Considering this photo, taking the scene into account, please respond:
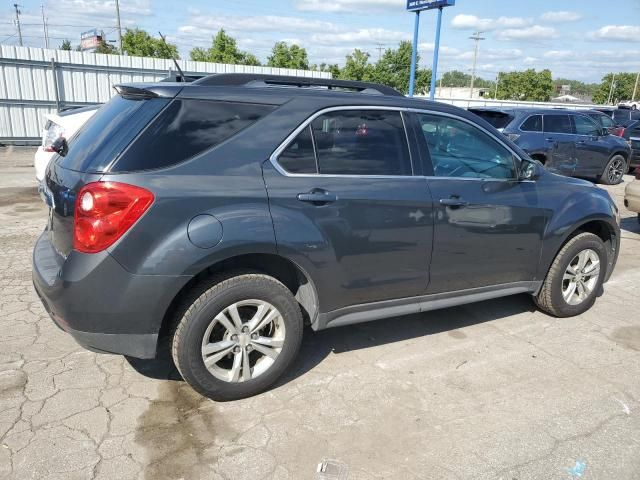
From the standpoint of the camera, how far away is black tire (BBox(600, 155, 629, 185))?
12.5 meters

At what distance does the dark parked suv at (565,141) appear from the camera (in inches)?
425

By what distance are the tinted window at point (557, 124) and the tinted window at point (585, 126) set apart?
33cm

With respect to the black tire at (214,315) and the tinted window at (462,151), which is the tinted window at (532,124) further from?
the black tire at (214,315)

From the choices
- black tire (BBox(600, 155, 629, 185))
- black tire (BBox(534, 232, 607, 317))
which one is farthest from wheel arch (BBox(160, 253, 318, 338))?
black tire (BBox(600, 155, 629, 185))

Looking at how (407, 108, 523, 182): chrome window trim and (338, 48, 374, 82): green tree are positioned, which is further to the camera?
(338, 48, 374, 82): green tree

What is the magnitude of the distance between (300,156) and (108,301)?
1340mm

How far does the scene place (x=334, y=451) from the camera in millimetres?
2736

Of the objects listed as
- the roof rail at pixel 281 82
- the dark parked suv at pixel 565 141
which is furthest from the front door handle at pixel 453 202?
the dark parked suv at pixel 565 141

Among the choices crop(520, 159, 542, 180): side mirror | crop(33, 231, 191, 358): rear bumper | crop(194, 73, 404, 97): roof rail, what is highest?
crop(194, 73, 404, 97): roof rail

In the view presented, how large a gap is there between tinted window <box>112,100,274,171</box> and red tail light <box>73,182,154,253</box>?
0.13 m

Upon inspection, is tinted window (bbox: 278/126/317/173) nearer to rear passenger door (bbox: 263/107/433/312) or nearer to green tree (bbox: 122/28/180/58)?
rear passenger door (bbox: 263/107/433/312)

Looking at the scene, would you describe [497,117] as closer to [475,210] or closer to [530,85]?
[475,210]

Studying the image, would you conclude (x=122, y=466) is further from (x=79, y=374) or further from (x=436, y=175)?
(x=436, y=175)

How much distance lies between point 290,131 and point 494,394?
82.3 inches
